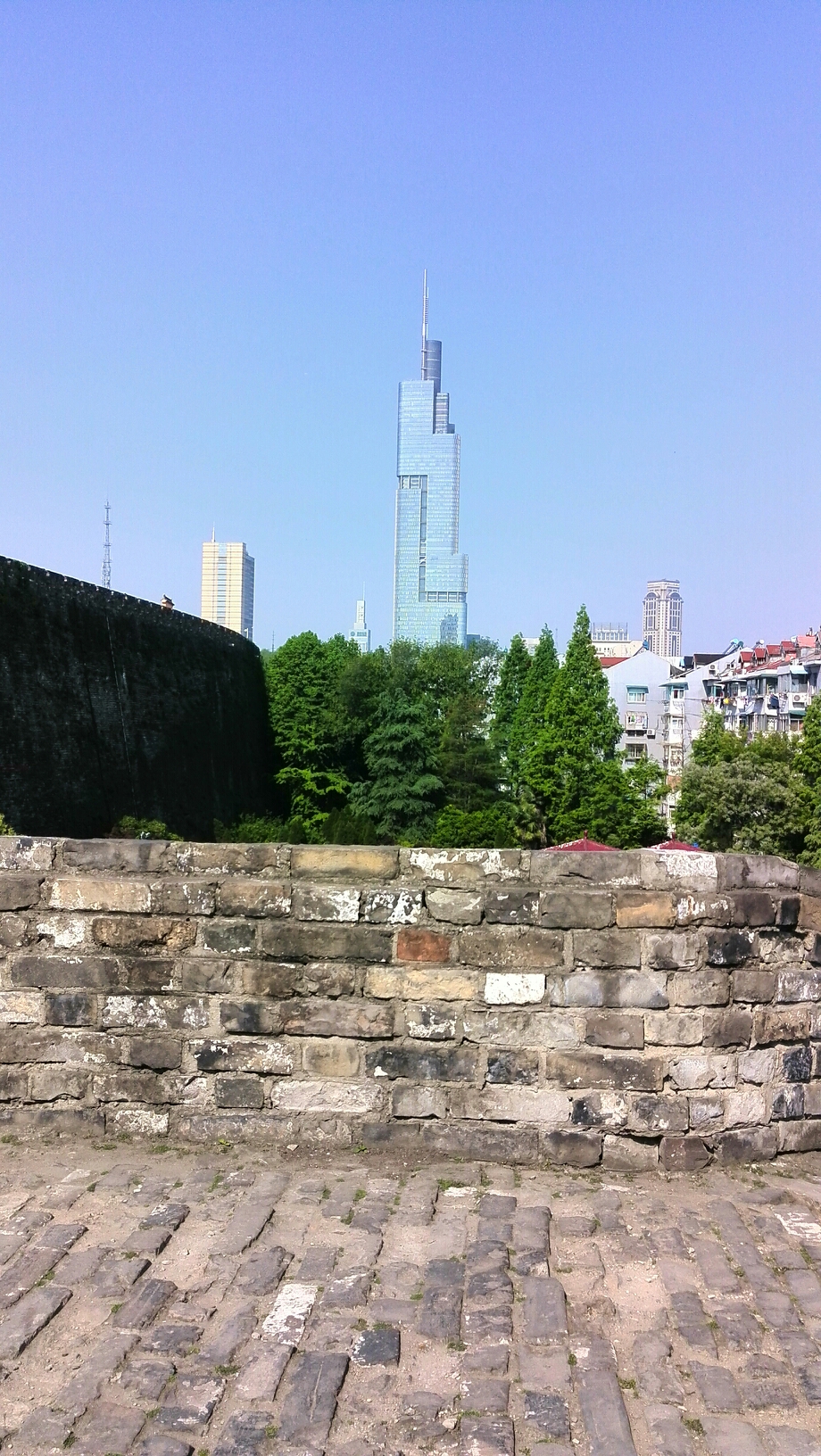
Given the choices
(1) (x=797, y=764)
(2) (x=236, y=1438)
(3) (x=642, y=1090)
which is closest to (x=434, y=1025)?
(3) (x=642, y=1090)

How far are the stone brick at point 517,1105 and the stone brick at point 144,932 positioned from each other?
1213 millimetres

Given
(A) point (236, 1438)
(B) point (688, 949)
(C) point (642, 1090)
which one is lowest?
(A) point (236, 1438)

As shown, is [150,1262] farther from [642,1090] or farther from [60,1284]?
[642,1090]

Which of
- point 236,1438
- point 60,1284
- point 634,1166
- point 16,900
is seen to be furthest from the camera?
point 16,900

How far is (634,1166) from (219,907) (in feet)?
5.90

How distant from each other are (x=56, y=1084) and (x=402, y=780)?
134ft

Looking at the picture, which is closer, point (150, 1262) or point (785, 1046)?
point (150, 1262)

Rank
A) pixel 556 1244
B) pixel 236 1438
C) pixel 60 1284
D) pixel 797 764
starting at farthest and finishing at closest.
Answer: pixel 797 764
pixel 556 1244
pixel 60 1284
pixel 236 1438

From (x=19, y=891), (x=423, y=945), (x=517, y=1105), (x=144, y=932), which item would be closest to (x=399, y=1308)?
(x=517, y=1105)

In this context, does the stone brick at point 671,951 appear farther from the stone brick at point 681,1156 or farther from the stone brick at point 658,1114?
the stone brick at point 681,1156

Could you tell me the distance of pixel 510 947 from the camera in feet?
14.1

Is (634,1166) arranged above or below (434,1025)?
below

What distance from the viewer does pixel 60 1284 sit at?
3223 mm

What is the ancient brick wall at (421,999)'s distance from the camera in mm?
4250
